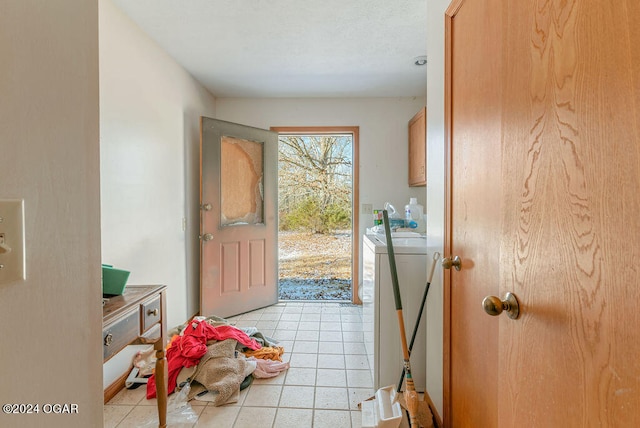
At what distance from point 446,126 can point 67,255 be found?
135 cm

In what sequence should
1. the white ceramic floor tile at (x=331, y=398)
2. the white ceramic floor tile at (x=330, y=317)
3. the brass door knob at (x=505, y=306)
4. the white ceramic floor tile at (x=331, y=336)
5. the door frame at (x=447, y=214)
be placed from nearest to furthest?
the brass door knob at (x=505, y=306)
the door frame at (x=447, y=214)
the white ceramic floor tile at (x=331, y=398)
the white ceramic floor tile at (x=331, y=336)
the white ceramic floor tile at (x=330, y=317)

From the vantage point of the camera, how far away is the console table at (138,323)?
3.71 feet

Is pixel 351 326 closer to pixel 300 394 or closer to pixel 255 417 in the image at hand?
pixel 300 394

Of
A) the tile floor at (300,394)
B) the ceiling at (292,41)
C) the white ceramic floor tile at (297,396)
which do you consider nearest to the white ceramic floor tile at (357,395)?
the tile floor at (300,394)

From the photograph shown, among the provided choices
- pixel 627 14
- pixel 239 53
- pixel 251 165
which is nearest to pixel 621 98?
pixel 627 14

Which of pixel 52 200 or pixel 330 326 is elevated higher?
pixel 52 200

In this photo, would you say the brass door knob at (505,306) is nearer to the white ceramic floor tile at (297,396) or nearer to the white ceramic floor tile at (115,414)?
the white ceramic floor tile at (297,396)

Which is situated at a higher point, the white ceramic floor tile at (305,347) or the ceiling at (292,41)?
the ceiling at (292,41)

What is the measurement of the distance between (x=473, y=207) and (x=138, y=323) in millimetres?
1426

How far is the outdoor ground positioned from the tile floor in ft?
6.92

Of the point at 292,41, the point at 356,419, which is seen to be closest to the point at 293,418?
the point at 356,419

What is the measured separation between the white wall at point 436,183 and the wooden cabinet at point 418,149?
4.53ft

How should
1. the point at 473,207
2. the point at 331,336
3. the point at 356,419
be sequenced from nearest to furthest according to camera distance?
1. the point at 473,207
2. the point at 356,419
3. the point at 331,336

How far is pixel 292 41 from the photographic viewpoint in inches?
91.0
